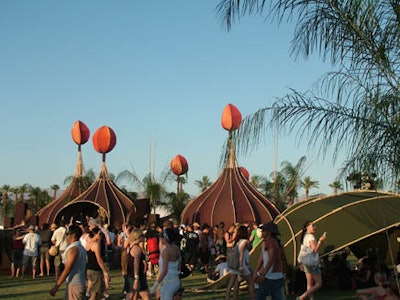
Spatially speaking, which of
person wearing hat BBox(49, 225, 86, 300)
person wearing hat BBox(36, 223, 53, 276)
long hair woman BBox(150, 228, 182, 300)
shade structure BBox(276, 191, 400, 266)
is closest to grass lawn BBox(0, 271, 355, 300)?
person wearing hat BBox(36, 223, 53, 276)

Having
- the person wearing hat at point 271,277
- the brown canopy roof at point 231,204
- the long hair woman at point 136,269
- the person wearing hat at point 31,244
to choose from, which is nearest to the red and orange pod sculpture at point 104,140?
the brown canopy roof at point 231,204

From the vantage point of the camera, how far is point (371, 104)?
606cm

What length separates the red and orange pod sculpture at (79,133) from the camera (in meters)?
36.5

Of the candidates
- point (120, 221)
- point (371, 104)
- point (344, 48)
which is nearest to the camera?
point (371, 104)

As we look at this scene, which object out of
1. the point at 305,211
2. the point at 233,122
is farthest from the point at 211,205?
the point at 305,211

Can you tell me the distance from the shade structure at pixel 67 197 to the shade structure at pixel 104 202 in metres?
0.56

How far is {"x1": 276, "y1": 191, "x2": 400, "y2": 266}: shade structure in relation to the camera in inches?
473

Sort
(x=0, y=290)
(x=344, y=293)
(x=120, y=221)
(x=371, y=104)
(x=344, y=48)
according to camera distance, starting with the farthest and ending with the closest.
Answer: (x=120, y=221), (x=0, y=290), (x=344, y=293), (x=344, y=48), (x=371, y=104)

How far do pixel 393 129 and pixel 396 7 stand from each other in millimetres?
1306

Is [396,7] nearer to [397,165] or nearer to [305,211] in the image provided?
[397,165]

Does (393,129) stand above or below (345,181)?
above

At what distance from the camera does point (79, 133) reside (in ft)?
120

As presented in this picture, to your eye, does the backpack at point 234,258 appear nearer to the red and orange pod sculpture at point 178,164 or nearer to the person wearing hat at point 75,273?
the person wearing hat at point 75,273

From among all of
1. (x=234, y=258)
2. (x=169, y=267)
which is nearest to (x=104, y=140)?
(x=234, y=258)
